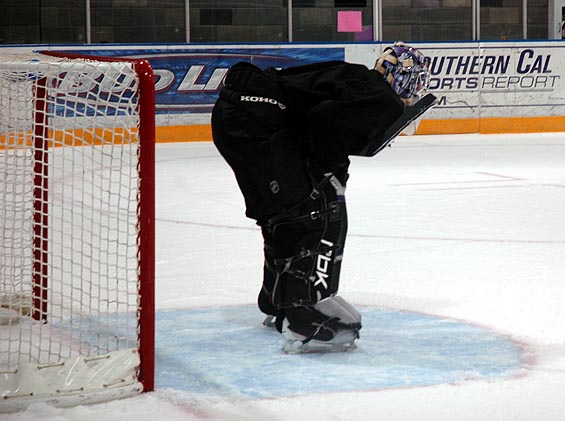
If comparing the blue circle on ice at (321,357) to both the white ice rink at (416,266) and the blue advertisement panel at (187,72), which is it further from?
the blue advertisement panel at (187,72)

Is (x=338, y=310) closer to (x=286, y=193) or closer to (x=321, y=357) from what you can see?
(x=321, y=357)

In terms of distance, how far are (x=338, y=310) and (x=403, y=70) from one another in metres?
0.60

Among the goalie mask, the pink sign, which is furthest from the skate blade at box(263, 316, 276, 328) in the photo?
the pink sign

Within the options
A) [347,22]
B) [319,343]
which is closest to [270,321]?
[319,343]

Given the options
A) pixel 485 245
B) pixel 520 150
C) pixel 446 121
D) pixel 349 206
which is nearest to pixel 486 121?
pixel 446 121

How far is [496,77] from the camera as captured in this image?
9953 millimetres

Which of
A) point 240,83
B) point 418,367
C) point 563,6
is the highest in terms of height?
point 563,6

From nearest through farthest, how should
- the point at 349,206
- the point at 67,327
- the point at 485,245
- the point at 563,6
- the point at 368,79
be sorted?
the point at 368,79 < the point at 67,327 < the point at 485,245 < the point at 349,206 < the point at 563,6

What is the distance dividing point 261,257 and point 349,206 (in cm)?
150

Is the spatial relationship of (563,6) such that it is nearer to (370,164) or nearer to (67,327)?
(370,164)

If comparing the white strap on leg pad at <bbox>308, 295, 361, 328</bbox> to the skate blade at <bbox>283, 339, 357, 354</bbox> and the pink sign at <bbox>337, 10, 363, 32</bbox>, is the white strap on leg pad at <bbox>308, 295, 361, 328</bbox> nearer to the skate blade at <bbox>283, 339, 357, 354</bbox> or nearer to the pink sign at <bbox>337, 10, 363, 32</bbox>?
the skate blade at <bbox>283, 339, 357, 354</bbox>

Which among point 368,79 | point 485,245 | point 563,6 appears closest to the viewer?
point 368,79

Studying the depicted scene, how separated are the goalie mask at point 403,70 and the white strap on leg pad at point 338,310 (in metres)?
0.52

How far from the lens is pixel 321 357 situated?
243cm
